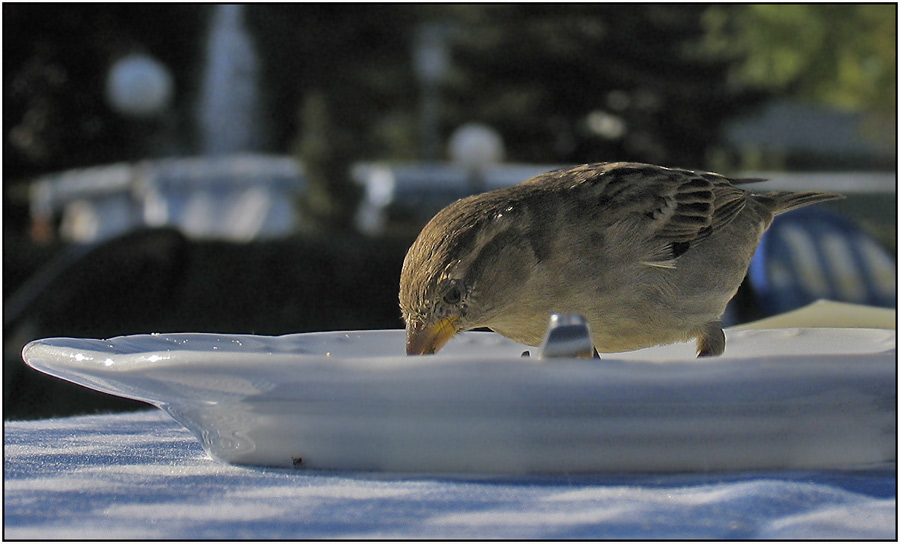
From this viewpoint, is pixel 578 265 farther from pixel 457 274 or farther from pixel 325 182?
pixel 325 182

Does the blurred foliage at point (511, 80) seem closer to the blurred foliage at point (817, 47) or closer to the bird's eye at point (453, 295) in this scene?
the blurred foliage at point (817, 47)

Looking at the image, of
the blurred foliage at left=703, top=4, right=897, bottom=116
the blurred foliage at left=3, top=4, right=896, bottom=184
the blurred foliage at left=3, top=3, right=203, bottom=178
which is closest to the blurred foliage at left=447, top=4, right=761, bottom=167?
the blurred foliage at left=3, top=4, right=896, bottom=184

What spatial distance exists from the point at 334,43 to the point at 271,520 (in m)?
22.6

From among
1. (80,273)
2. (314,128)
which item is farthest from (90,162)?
(80,273)

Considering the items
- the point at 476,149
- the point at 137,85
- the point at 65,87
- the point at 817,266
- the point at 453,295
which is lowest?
the point at 817,266

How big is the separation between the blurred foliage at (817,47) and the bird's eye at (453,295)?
75.5 feet

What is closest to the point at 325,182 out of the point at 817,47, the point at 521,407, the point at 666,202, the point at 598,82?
the point at 598,82

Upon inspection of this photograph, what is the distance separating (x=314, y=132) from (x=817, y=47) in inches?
620

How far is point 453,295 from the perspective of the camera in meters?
1.80

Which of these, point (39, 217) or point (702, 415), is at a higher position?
point (702, 415)

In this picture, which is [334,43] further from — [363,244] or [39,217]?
[363,244]

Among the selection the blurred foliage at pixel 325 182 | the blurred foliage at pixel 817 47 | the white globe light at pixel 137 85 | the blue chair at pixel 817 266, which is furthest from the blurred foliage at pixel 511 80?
the blue chair at pixel 817 266

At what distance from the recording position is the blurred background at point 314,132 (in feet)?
24.7

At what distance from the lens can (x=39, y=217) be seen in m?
15.0
